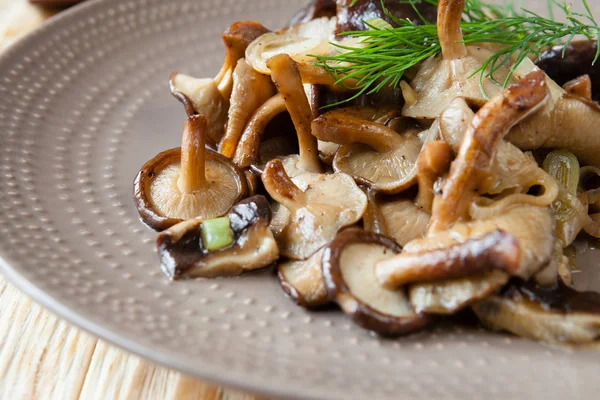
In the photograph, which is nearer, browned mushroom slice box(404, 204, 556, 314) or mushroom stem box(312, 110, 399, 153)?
browned mushroom slice box(404, 204, 556, 314)

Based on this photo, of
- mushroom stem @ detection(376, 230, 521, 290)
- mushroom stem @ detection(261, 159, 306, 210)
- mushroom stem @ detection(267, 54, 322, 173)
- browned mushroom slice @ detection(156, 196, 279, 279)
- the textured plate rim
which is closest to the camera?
the textured plate rim

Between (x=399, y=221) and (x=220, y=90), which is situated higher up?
(x=220, y=90)

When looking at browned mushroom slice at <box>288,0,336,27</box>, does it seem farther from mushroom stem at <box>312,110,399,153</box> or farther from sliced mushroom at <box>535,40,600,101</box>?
sliced mushroom at <box>535,40,600,101</box>

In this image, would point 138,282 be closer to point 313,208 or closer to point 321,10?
point 313,208

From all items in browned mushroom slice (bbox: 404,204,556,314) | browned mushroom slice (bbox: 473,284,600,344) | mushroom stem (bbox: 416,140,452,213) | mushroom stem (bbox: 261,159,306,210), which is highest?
mushroom stem (bbox: 416,140,452,213)

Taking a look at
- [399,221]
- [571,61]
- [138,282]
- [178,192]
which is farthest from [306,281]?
[571,61]

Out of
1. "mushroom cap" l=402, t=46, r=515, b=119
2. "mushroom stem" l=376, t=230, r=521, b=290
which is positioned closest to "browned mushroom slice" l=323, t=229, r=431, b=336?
"mushroom stem" l=376, t=230, r=521, b=290
